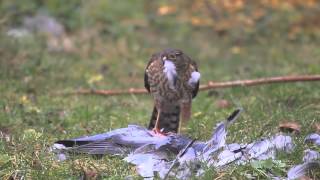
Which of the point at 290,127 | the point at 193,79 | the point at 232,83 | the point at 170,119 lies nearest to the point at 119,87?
the point at 232,83

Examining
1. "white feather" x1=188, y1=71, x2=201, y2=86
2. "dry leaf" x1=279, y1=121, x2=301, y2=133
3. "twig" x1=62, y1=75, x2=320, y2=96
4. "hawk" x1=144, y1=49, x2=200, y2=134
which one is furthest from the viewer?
"twig" x1=62, y1=75, x2=320, y2=96

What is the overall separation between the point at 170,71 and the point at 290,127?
1.15 metres

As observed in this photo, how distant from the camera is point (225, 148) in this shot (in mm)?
5395

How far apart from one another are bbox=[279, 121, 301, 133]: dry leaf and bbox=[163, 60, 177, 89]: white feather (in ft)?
3.42

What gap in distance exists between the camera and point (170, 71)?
6.22m

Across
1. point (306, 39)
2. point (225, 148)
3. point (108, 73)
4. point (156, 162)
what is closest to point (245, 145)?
point (225, 148)

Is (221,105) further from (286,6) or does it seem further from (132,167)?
(286,6)

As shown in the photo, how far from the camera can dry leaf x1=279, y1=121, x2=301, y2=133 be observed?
611 cm

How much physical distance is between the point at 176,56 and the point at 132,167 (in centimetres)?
138

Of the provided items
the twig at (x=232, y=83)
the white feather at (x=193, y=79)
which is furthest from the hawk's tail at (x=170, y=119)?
the twig at (x=232, y=83)

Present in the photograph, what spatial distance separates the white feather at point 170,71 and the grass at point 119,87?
55 cm

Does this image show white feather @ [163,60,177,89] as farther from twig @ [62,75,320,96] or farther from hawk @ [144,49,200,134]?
twig @ [62,75,320,96]

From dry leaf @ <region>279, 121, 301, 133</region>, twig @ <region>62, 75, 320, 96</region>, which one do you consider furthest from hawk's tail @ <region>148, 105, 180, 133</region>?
twig @ <region>62, 75, 320, 96</region>

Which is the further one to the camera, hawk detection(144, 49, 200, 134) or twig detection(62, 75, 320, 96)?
twig detection(62, 75, 320, 96)
